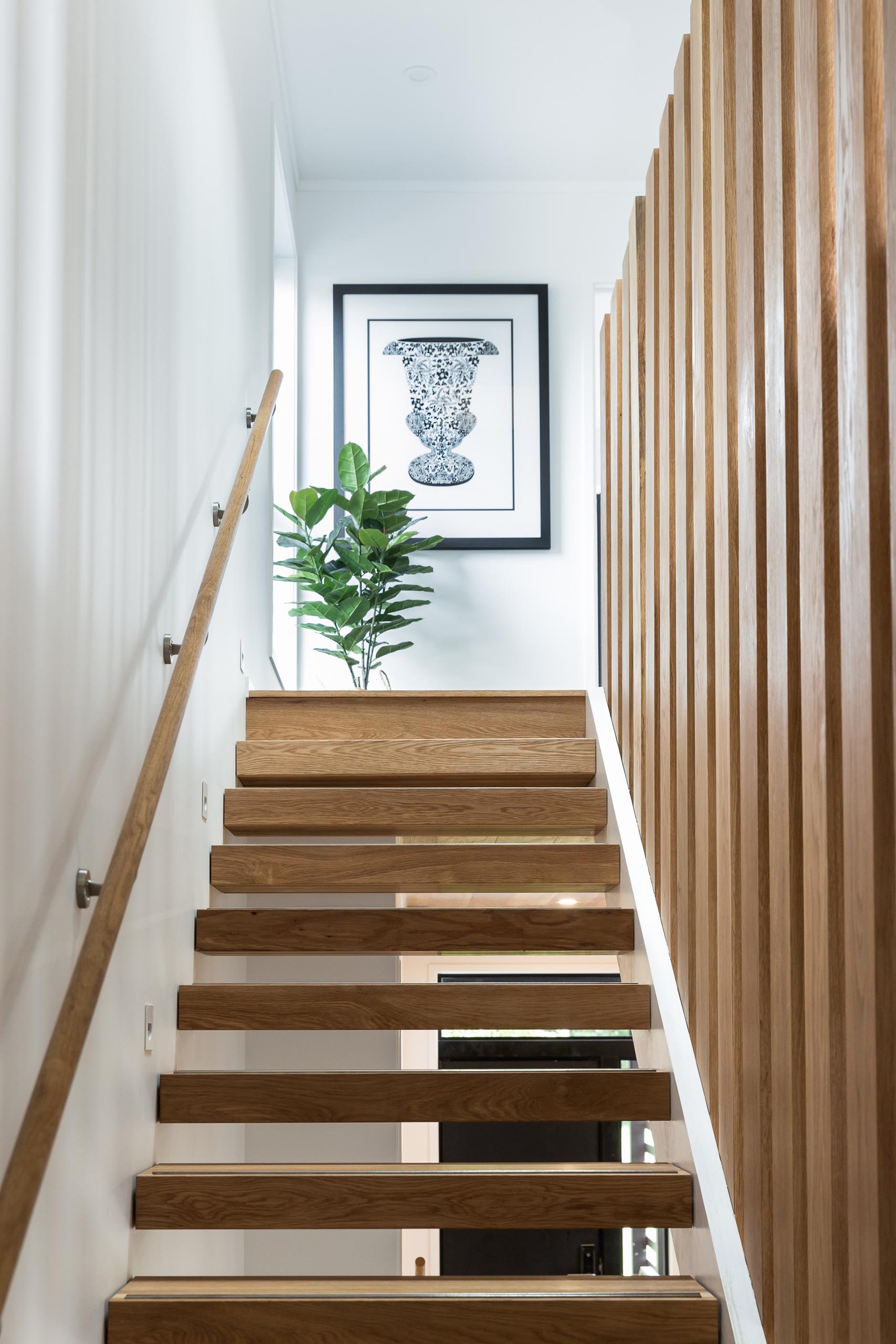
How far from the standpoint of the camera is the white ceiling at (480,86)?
4582mm

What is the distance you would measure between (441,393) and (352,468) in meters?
0.83

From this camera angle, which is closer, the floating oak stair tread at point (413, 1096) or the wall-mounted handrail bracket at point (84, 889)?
the wall-mounted handrail bracket at point (84, 889)

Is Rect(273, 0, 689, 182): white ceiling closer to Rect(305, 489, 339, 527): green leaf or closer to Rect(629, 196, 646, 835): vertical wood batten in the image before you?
Rect(305, 489, 339, 527): green leaf

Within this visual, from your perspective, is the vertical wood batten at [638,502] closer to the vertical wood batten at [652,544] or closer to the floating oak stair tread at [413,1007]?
the vertical wood batten at [652,544]

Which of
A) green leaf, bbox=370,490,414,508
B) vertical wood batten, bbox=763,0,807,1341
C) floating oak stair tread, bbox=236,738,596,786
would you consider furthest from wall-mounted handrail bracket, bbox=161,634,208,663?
green leaf, bbox=370,490,414,508

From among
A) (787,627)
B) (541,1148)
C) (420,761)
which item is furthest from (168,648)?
(541,1148)

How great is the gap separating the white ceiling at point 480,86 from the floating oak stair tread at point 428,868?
327 centimetres

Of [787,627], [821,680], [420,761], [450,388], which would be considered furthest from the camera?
[450,388]

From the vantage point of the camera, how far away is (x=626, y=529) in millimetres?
3180

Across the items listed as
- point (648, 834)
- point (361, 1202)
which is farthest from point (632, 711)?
point (361, 1202)

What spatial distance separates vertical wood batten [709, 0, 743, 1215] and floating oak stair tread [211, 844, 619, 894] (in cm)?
88

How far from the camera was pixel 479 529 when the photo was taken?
5.49 meters

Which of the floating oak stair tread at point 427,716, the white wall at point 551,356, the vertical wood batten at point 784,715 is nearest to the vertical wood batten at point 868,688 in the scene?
the vertical wood batten at point 784,715

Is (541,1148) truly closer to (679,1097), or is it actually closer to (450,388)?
(450,388)
